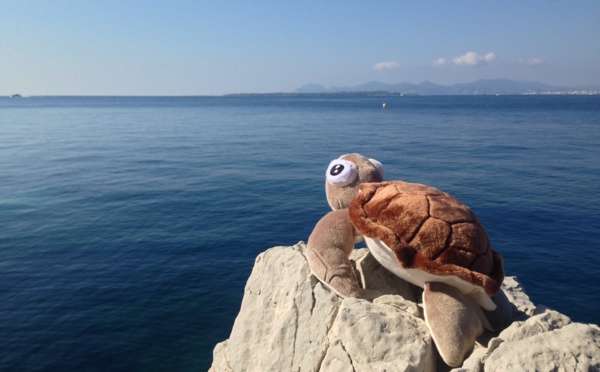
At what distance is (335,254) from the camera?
7.21 metres

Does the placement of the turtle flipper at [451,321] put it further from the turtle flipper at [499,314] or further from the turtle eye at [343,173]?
the turtle eye at [343,173]

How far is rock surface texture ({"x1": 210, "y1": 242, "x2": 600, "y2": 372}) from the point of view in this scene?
16.8ft

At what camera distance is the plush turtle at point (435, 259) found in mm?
5949

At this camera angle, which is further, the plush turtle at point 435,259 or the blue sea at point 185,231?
the blue sea at point 185,231

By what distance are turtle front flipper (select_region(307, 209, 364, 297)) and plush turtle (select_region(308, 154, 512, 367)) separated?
16mm

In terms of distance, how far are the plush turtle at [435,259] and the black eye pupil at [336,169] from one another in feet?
3.27

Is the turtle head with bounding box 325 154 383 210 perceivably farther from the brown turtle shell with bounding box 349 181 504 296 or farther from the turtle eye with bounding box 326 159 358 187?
the brown turtle shell with bounding box 349 181 504 296

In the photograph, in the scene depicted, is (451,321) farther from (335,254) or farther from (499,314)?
(335,254)

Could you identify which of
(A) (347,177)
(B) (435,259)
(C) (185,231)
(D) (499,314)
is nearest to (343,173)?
(A) (347,177)

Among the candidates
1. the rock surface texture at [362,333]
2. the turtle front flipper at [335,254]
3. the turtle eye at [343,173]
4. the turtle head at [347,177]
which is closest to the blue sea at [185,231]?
the rock surface texture at [362,333]

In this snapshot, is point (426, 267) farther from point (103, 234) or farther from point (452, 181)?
point (452, 181)

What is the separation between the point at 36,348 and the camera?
1292cm

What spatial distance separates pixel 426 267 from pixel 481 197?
21.8 m

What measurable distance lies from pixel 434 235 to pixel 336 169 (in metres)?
2.68
